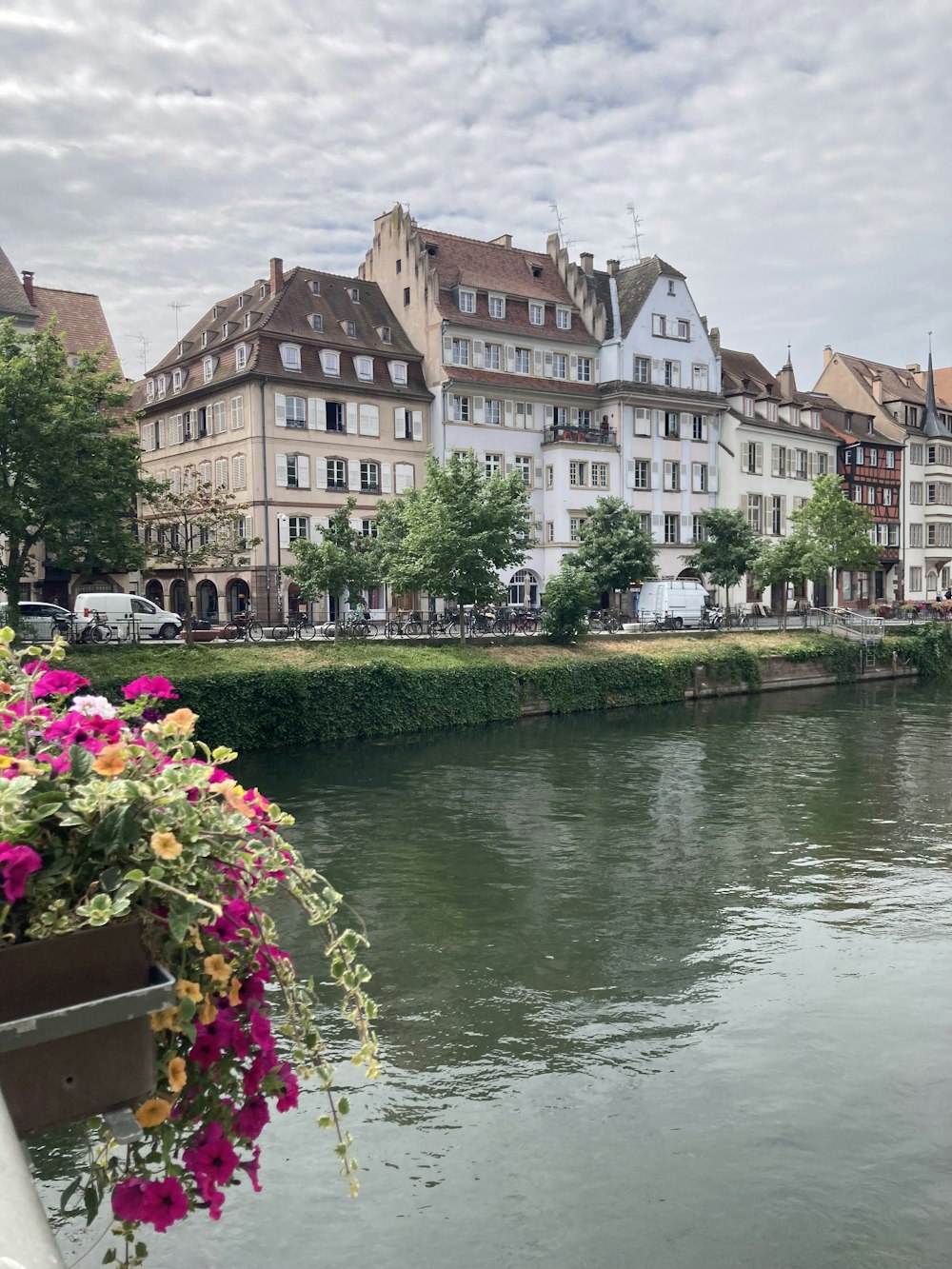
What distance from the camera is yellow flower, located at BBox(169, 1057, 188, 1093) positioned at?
3.03m

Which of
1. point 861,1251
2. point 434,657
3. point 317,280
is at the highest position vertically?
point 317,280

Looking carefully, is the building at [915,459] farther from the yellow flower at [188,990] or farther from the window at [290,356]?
the yellow flower at [188,990]

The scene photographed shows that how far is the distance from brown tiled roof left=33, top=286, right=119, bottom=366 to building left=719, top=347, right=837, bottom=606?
35272 mm

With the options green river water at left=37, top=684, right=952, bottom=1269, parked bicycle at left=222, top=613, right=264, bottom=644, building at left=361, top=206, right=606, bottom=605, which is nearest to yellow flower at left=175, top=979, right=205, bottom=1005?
green river water at left=37, top=684, right=952, bottom=1269

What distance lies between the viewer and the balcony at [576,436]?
186ft

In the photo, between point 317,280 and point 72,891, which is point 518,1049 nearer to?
point 72,891

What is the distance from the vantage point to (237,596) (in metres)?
49.9

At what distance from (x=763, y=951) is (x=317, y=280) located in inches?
1869

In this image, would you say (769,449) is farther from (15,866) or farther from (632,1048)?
(15,866)

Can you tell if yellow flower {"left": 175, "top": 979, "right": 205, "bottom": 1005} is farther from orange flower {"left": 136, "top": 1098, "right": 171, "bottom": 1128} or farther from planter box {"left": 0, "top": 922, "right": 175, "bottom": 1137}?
orange flower {"left": 136, "top": 1098, "right": 171, "bottom": 1128}

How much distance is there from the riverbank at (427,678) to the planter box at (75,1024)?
2435 centimetres

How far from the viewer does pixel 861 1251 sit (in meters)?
7.50

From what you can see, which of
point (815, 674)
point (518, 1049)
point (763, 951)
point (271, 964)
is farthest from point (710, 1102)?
point (815, 674)

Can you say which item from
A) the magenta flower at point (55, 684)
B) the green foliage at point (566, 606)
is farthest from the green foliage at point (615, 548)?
the magenta flower at point (55, 684)
